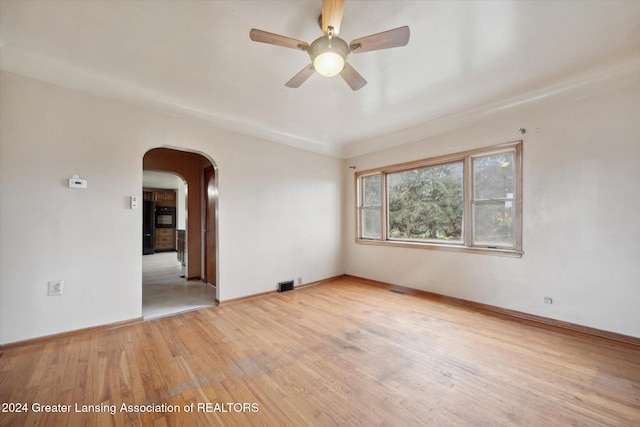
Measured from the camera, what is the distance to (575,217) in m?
2.82

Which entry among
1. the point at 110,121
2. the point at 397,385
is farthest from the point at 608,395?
the point at 110,121

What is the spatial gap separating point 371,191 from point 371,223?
68 centimetres

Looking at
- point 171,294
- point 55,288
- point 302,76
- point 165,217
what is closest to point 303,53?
point 302,76

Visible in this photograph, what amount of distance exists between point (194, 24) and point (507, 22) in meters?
2.52

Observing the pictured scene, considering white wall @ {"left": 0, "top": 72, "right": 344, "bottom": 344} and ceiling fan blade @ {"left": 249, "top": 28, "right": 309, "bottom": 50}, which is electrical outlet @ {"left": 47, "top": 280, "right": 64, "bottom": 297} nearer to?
white wall @ {"left": 0, "top": 72, "right": 344, "bottom": 344}

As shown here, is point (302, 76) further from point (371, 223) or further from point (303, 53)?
point (371, 223)

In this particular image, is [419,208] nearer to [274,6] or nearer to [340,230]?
[340,230]

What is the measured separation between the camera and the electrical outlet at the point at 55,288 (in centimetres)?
250

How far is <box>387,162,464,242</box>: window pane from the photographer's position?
3.91 metres

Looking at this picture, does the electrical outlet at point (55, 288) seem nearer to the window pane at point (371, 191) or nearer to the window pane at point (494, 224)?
the window pane at point (371, 191)

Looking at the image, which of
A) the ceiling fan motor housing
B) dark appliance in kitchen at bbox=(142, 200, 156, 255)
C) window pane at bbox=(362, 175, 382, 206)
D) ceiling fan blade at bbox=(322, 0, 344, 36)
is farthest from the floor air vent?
dark appliance in kitchen at bbox=(142, 200, 156, 255)

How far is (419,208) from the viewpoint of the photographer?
4.39 meters

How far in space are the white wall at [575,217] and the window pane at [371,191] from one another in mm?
1839

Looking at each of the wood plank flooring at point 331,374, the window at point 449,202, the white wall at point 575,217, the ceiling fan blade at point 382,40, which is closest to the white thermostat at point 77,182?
the wood plank flooring at point 331,374
